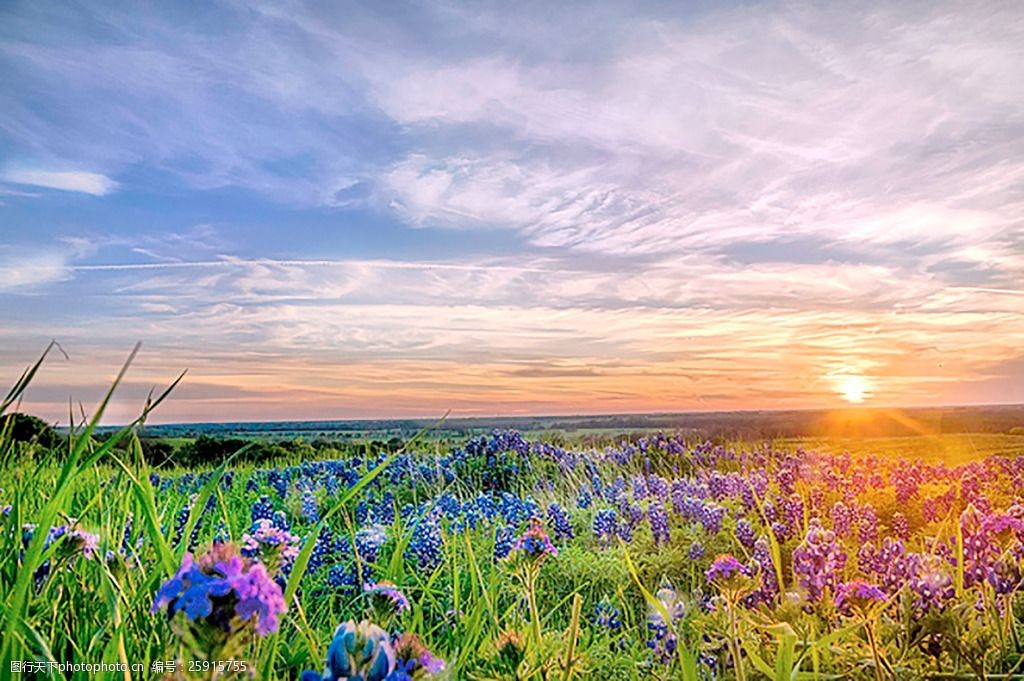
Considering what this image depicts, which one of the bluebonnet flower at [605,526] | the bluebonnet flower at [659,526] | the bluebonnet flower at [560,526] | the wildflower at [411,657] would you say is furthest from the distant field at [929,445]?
the wildflower at [411,657]

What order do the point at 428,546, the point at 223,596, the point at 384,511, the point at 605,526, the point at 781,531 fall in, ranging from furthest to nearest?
the point at 384,511 < the point at 605,526 < the point at 781,531 < the point at 428,546 < the point at 223,596

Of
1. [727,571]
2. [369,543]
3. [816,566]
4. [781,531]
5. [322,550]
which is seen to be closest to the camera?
[727,571]

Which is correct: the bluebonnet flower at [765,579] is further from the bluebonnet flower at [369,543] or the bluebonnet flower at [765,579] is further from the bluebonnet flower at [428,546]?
the bluebonnet flower at [369,543]

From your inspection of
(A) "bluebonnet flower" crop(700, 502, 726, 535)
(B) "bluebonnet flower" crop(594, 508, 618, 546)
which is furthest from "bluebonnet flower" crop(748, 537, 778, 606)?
(B) "bluebonnet flower" crop(594, 508, 618, 546)

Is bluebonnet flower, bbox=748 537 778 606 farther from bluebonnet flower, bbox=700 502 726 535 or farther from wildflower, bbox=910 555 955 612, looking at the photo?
bluebonnet flower, bbox=700 502 726 535

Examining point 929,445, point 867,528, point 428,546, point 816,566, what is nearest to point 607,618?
point 428,546

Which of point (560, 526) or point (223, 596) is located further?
point (560, 526)

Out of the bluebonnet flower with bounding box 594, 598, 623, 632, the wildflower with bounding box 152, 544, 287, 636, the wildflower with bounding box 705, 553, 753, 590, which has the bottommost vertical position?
the bluebonnet flower with bounding box 594, 598, 623, 632

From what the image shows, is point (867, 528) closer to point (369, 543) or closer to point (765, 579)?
point (765, 579)

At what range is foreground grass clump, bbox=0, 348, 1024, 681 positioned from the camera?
7.09ft

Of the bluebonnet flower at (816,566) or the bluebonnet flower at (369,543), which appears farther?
the bluebonnet flower at (369,543)

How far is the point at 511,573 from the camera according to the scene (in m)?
3.37

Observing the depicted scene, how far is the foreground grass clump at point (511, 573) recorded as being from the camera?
2162mm

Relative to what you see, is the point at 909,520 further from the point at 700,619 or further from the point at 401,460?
the point at 401,460
